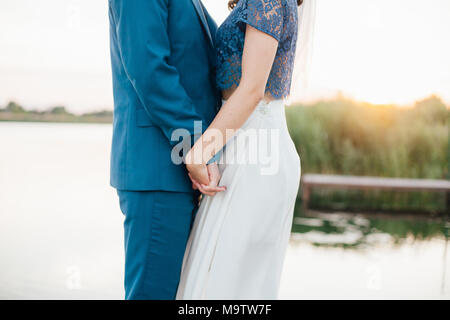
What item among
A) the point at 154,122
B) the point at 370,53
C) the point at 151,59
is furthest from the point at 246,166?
the point at 370,53

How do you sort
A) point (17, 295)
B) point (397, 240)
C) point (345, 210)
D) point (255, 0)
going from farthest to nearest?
point (345, 210), point (397, 240), point (17, 295), point (255, 0)

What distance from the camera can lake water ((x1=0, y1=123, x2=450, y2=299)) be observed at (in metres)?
2.87

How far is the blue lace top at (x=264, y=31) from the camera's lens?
1113mm

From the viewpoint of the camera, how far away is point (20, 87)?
22.6 feet

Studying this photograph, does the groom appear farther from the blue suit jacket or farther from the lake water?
the lake water

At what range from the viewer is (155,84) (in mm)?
1090

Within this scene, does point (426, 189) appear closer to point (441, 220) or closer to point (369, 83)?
point (441, 220)

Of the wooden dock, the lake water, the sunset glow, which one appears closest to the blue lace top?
the lake water

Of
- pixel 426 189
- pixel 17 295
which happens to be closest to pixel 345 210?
pixel 426 189

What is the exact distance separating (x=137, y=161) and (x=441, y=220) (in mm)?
4839

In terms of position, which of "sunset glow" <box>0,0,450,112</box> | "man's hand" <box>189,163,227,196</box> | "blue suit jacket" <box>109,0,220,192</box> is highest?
"sunset glow" <box>0,0,450,112</box>

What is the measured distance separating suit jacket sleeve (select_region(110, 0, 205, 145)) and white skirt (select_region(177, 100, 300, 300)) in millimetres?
221

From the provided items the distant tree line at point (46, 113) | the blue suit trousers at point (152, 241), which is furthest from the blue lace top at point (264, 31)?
the distant tree line at point (46, 113)

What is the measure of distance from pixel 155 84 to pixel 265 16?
331 millimetres
